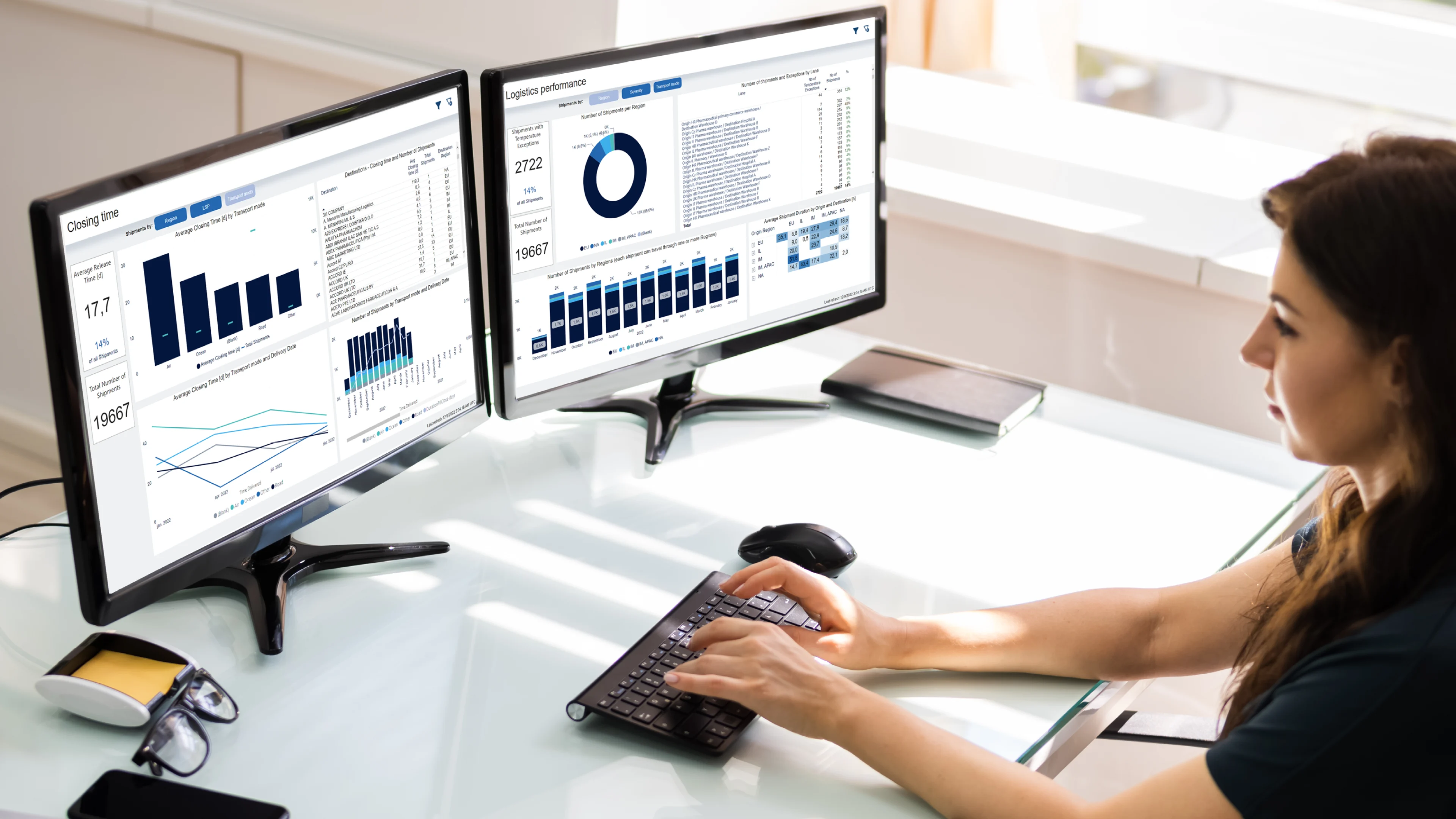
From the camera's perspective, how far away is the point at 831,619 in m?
1.23

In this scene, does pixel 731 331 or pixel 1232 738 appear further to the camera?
pixel 731 331

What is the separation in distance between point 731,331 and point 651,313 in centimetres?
13

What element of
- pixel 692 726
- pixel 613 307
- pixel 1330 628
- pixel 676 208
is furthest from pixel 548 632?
pixel 1330 628

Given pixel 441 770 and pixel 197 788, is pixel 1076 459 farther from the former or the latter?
pixel 197 788

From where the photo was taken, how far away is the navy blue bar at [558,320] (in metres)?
1.45

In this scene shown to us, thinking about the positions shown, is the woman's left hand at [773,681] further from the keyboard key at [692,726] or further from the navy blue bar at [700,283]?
the navy blue bar at [700,283]

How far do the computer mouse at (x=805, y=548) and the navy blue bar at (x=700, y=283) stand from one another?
319 mm

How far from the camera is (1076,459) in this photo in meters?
1.66

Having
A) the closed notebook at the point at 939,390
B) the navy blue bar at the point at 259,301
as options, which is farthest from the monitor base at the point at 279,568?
the closed notebook at the point at 939,390

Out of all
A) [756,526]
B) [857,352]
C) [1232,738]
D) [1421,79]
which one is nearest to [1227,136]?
[1421,79]

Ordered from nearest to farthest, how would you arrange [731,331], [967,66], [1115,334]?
[731,331] < [1115,334] < [967,66]

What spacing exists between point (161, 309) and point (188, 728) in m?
0.33

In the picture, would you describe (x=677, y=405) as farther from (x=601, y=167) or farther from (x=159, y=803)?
(x=159, y=803)

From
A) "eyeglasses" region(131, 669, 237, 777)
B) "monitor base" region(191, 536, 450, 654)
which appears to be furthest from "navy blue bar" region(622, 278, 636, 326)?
"eyeglasses" region(131, 669, 237, 777)
